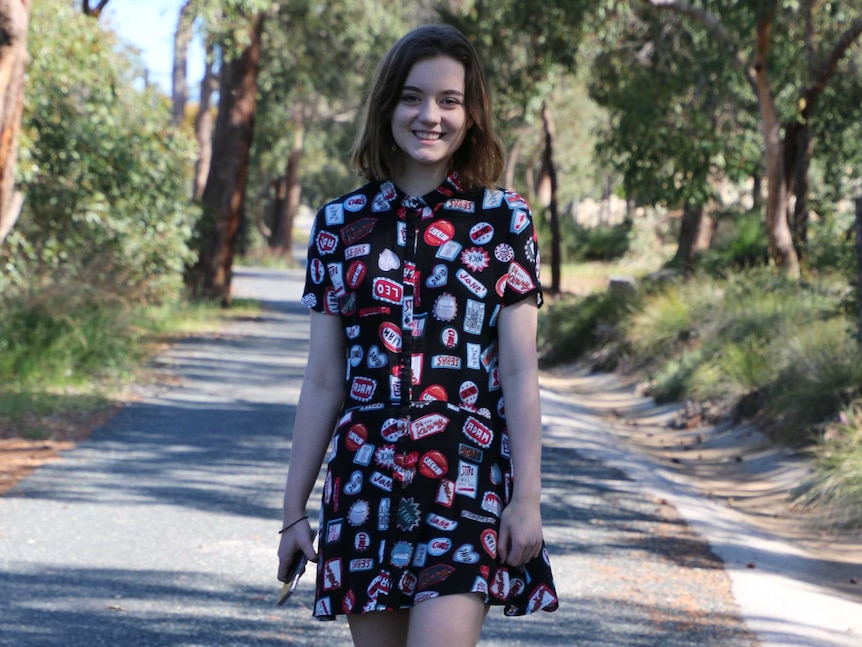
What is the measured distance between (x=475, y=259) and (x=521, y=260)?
0.34 feet

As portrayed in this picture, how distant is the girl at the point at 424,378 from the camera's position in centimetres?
261

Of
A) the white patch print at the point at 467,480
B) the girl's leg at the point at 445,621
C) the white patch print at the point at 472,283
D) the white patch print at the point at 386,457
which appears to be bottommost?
the girl's leg at the point at 445,621

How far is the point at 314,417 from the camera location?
112 inches

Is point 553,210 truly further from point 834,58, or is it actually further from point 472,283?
point 472,283

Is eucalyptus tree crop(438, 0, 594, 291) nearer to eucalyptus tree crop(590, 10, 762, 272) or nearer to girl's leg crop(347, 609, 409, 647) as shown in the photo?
eucalyptus tree crop(590, 10, 762, 272)

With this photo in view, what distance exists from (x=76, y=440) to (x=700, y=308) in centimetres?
796

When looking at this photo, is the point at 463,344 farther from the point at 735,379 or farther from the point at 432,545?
the point at 735,379

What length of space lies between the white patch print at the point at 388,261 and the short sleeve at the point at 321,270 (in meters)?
0.12

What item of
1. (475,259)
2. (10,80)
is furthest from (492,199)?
(10,80)

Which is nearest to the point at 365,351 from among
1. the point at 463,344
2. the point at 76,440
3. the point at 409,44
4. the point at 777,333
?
the point at 463,344

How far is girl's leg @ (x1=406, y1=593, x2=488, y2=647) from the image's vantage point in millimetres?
2488

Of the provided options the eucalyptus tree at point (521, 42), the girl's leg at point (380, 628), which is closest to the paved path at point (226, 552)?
the girl's leg at point (380, 628)

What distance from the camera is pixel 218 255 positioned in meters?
21.6

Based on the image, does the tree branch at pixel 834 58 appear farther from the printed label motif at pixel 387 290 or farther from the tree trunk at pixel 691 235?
the printed label motif at pixel 387 290
